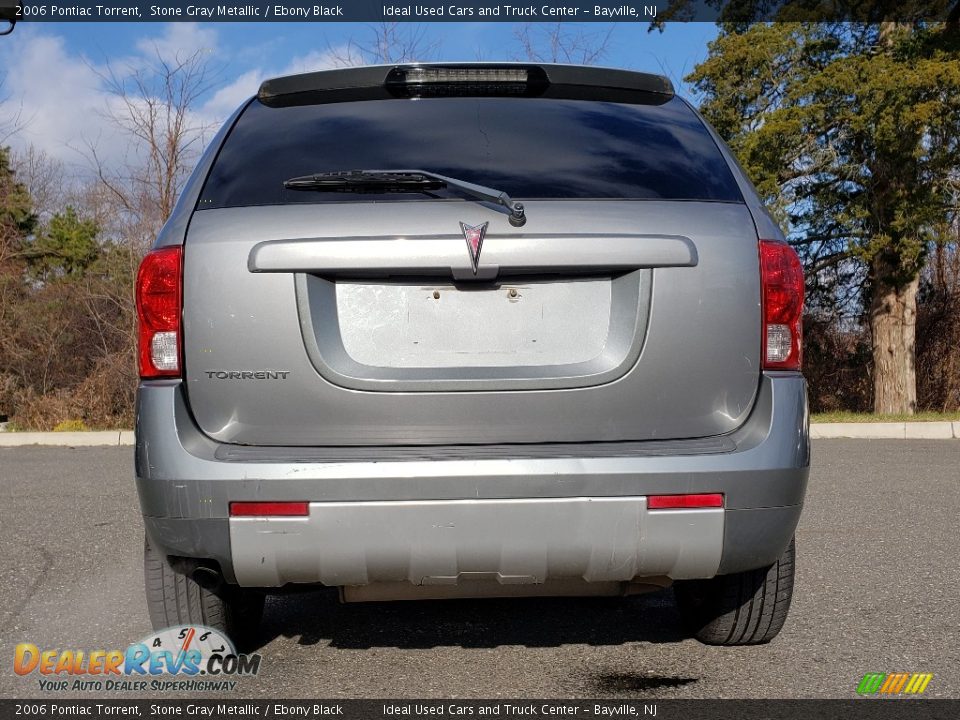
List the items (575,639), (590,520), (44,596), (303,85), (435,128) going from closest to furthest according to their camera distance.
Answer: (590,520) → (435,128) → (303,85) → (575,639) → (44,596)

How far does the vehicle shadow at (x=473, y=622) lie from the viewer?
A: 11.6 feet

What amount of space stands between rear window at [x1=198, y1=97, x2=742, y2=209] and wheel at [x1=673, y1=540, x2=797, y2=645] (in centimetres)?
120

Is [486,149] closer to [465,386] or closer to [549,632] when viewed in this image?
[465,386]

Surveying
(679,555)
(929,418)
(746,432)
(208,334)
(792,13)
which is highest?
(792,13)

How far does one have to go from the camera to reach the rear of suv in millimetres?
2492

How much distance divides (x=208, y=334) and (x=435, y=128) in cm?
91

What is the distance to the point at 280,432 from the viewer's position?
2570 millimetres

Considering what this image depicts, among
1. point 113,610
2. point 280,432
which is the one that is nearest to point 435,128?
point 280,432

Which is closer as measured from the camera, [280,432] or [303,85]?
[280,432]

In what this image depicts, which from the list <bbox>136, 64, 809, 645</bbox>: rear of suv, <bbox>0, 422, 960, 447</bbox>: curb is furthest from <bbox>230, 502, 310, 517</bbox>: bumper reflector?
<bbox>0, 422, 960, 447</bbox>: curb

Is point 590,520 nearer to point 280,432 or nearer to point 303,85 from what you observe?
point 280,432

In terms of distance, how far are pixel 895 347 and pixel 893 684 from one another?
17784 millimetres

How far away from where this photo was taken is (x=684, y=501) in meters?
2.52

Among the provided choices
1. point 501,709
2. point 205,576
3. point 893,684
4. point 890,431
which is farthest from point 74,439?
point 893,684
